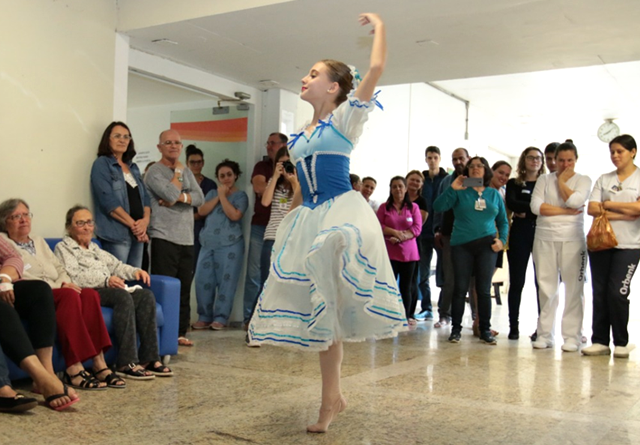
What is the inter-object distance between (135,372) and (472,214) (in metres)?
2.93

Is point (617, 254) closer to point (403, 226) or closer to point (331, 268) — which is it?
point (403, 226)

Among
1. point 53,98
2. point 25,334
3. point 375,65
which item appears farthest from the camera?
point 53,98

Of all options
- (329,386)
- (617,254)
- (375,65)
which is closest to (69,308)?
(329,386)

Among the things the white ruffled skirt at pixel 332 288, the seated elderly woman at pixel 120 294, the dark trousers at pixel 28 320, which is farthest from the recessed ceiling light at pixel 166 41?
the white ruffled skirt at pixel 332 288

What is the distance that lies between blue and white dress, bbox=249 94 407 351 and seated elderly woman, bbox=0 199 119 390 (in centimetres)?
125

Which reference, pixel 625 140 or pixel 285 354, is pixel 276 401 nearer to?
pixel 285 354

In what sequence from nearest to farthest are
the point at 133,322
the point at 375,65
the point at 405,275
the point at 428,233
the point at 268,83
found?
the point at 375,65 < the point at 133,322 < the point at 405,275 < the point at 268,83 < the point at 428,233

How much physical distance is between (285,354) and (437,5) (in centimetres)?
239

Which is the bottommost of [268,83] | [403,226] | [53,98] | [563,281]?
[563,281]

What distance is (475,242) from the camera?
217 inches

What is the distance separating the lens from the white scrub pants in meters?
5.25

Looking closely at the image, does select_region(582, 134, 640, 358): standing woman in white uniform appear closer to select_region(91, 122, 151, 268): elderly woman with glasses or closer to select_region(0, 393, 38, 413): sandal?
select_region(91, 122, 151, 268): elderly woman with glasses

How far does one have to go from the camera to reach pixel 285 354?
4.70 m

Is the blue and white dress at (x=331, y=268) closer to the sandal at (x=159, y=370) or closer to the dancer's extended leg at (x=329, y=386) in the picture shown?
the dancer's extended leg at (x=329, y=386)
